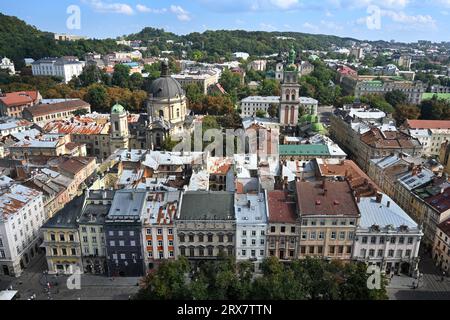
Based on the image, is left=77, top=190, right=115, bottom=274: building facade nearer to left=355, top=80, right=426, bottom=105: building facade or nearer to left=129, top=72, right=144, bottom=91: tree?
left=129, top=72, right=144, bottom=91: tree

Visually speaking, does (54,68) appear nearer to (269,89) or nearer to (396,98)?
(269,89)

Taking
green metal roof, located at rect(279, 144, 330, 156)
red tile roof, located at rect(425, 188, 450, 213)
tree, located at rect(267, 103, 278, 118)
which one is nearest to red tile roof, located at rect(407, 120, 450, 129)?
green metal roof, located at rect(279, 144, 330, 156)

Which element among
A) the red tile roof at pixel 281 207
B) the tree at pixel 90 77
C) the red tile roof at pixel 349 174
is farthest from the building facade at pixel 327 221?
the tree at pixel 90 77

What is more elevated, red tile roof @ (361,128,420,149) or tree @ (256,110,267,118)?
red tile roof @ (361,128,420,149)

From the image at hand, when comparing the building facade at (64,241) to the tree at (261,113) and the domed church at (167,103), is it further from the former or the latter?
the tree at (261,113)
